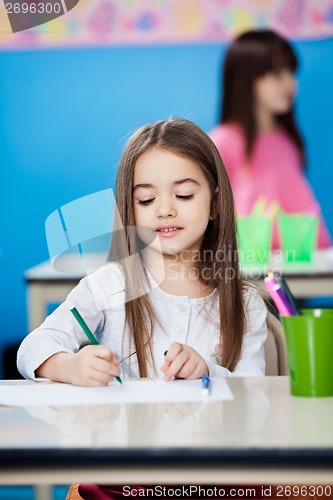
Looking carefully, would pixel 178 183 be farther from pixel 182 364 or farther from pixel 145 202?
pixel 182 364

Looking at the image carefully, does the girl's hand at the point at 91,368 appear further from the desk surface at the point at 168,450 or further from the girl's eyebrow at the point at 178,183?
the girl's eyebrow at the point at 178,183

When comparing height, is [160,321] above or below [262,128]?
below

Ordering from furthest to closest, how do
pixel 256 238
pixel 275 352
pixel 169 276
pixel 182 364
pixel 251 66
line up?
pixel 251 66
pixel 256 238
pixel 169 276
pixel 275 352
pixel 182 364

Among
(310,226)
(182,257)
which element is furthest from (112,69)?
(182,257)

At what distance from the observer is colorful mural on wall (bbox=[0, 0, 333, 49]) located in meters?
4.56

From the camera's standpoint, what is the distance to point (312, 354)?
1085mm

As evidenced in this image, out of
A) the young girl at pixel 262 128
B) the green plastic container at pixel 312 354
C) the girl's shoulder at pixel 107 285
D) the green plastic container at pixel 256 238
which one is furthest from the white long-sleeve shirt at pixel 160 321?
the young girl at pixel 262 128

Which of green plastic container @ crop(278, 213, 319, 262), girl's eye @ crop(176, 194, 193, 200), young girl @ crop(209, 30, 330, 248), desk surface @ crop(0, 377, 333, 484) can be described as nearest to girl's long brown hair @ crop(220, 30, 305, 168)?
young girl @ crop(209, 30, 330, 248)

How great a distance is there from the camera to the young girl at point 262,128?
4.45 metres

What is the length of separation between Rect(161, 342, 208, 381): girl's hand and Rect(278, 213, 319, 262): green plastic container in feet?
5.48

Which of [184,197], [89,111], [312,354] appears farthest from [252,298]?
[89,111]

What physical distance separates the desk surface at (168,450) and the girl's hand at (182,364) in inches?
10.5

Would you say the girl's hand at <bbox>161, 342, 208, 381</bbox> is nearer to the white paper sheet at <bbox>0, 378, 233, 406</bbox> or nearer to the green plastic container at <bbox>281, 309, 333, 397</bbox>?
the white paper sheet at <bbox>0, 378, 233, 406</bbox>

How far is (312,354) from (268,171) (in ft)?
11.3
